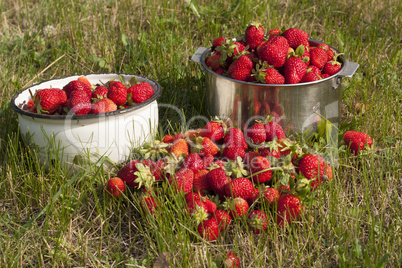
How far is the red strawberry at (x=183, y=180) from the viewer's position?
66.8 inches

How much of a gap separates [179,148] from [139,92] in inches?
14.1

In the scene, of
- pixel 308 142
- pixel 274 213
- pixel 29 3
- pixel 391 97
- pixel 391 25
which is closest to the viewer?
pixel 274 213

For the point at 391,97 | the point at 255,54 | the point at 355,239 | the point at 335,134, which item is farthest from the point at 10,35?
the point at 355,239

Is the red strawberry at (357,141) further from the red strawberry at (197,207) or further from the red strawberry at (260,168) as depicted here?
the red strawberry at (197,207)

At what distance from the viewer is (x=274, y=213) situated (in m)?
1.66

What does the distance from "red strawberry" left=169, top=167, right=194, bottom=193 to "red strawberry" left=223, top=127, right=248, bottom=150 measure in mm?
276

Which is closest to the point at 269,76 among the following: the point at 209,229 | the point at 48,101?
the point at 209,229

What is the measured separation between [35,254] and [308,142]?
1331 mm

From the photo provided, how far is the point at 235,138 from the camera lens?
6.38 feet

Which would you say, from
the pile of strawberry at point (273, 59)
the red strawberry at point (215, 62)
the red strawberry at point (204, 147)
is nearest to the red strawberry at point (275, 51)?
the pile of strawberry at point (273, 59)

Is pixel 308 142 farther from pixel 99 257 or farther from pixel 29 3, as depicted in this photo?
pixel 29 3

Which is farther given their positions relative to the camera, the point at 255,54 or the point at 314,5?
the point at 314,5

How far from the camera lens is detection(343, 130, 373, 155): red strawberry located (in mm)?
2096

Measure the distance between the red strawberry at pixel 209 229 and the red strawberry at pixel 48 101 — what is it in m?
0.86
